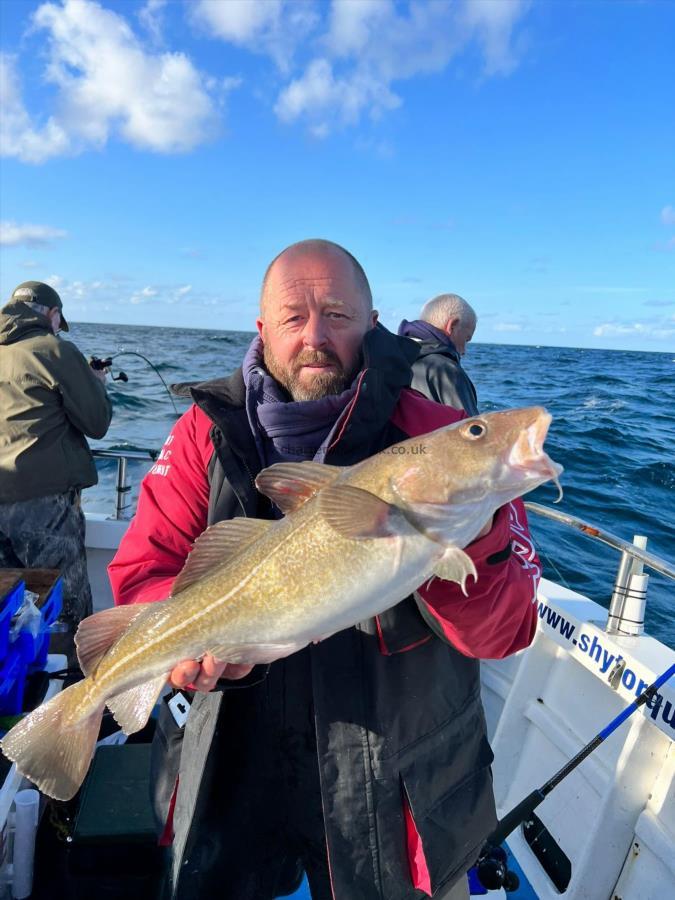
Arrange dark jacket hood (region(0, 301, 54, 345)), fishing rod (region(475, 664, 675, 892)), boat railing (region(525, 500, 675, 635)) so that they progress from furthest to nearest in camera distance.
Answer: dark jacket hood (region(0, 301, 54, 345))
boat railing (region(525, 500, 675, 635))
fishing rod (region(475, 664, 675, 892))

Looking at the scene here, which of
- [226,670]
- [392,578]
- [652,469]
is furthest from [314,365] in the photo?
[652,469]

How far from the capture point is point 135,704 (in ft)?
7.52

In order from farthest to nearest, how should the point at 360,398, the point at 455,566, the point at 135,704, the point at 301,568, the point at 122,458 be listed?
1. the point at 122,458
2. the point at 360,398
3. the point at 135,704
4. the point at 301,568
5. the point at 455,566

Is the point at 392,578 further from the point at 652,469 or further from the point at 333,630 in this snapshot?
the point at 652,469

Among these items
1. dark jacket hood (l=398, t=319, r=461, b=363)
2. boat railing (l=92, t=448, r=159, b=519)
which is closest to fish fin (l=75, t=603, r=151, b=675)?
dark jacket hood (l=398, t=319, r=461, b=363)

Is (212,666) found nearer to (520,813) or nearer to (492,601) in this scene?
(492,601)

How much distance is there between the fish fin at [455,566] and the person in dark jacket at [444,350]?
2.31 meters

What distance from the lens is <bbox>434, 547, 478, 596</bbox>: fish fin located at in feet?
6.27

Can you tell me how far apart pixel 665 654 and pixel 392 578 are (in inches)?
101

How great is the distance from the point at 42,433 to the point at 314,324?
4.17m

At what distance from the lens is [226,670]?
7.39 feet

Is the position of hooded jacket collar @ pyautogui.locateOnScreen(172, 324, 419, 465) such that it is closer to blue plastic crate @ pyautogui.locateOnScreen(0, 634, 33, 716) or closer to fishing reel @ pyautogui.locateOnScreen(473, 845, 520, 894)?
blue plastic crate @ pyautogui.locateOnScreen(0, 634, 33, 716)

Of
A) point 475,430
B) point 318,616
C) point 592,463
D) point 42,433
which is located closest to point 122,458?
point 42,433

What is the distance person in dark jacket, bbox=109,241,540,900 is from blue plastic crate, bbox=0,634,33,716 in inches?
36.3
